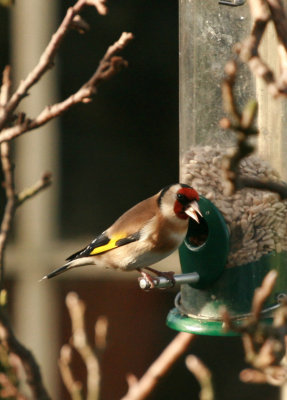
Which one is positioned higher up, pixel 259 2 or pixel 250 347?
pixel 259 2

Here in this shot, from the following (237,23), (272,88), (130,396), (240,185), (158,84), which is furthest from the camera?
(158,84)

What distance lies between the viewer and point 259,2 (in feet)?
6.89

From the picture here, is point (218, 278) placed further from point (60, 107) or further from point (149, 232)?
point (60, 107)

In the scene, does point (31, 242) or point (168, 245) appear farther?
point (31, 242)

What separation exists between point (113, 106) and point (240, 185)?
14.7 feet

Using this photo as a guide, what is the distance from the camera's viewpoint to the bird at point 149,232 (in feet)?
11.9

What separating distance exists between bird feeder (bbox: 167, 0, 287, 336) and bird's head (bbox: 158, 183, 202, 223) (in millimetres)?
135

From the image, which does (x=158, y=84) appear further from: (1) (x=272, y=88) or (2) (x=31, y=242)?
(1) (x=272, y=88)

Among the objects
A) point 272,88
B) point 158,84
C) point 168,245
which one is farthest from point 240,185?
point 158,84

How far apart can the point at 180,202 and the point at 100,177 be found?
2.84m

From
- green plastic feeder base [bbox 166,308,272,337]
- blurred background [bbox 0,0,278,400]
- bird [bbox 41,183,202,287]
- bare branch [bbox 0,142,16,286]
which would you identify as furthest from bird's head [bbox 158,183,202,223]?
blurred background [bbox 0,0,278,400]

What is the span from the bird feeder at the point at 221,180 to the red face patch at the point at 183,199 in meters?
0.13

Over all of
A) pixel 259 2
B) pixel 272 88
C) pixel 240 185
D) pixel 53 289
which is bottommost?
pixel 53 289

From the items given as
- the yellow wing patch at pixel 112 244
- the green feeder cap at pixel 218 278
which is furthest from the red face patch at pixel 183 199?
the yellow wing patch at pixel 112 244
